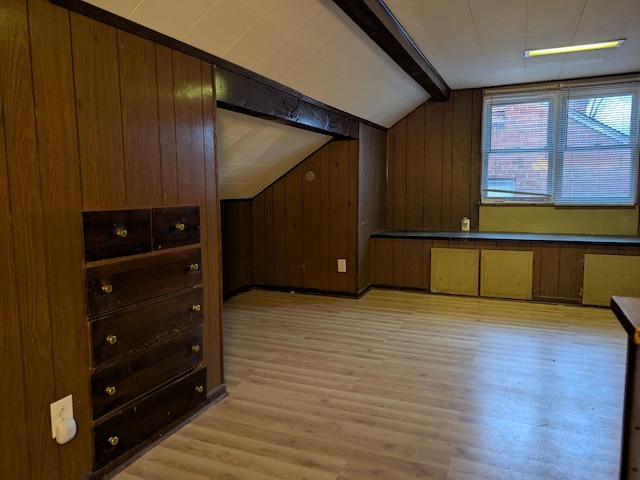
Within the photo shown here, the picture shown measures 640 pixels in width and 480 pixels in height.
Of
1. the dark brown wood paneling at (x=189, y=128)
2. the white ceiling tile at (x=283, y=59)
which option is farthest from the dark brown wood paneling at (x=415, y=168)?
the dark brown wood paneling at (x=189, y=128)

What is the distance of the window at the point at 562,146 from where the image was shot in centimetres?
474

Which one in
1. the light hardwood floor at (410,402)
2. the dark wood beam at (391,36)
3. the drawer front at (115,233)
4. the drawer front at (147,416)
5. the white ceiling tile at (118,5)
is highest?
the dark wood beam at (391,36)

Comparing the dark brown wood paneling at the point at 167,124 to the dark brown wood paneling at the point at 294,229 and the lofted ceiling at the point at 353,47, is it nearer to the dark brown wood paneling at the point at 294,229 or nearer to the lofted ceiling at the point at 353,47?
the lofted ceiling at the point at 353,47

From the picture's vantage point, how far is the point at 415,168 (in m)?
5.55

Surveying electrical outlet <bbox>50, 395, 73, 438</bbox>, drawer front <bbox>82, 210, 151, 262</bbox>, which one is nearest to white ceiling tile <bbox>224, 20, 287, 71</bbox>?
drawer front <bbox>82, 210, 151, 262</bbox>

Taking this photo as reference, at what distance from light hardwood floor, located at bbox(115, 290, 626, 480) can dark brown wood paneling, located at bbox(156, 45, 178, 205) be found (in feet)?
4.00

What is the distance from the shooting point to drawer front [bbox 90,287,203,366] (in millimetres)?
1880

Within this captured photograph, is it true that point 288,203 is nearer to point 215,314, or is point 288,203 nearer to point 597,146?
point 215,314

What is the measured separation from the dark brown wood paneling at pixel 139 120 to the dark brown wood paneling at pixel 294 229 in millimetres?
2962

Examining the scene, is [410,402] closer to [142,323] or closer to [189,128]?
[142,323]

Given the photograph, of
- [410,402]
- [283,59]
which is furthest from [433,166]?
[410,402]

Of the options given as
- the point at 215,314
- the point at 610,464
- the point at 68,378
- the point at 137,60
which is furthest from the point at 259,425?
the point at 137,60

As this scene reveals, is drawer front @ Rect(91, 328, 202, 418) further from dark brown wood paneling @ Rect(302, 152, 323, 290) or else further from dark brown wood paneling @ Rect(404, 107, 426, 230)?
dark brown wood paneling @ Rect(404, 107, 426, 230)

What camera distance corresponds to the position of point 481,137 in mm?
5266
